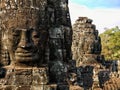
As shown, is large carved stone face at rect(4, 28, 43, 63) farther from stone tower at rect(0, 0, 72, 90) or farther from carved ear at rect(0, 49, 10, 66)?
carved ear at rect(0, 49, 10, 66)

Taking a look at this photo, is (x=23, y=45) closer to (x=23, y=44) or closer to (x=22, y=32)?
(x=23, y=44)

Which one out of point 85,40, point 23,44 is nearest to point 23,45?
point 23,44

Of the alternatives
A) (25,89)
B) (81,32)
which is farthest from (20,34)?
(81,32)

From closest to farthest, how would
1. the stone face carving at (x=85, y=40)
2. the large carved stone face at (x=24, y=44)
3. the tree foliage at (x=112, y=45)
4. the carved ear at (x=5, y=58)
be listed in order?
the large carved stone face at (x=24, y=44), the carved ear at (x=5, y=58), the stone face carving at (x=85, y=40), the tree foliage at (x=112, y=45)

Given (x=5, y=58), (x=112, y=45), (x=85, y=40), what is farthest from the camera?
(x=112, y=45)

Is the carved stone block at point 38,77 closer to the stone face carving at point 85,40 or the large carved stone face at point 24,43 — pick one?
the large carved stone face at point 24,43

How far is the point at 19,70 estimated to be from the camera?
373 inches

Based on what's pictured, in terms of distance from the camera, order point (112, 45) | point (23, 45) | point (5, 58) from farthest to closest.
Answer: point (112, 45), point (5, 58), point (23, 45)

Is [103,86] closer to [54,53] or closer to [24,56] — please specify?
[54,53]

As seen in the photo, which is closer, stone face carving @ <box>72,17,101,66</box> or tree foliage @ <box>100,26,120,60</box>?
stone face carving @ <box>72,17,101,66</box>

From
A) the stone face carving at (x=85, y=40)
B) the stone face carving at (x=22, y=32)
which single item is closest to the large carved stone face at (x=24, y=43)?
the stone face carving at (x=22, y=32)

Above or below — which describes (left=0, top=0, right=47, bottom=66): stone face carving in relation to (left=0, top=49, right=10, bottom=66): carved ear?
above

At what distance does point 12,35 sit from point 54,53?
265cm

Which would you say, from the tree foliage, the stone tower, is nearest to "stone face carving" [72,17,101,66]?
the stone tower
